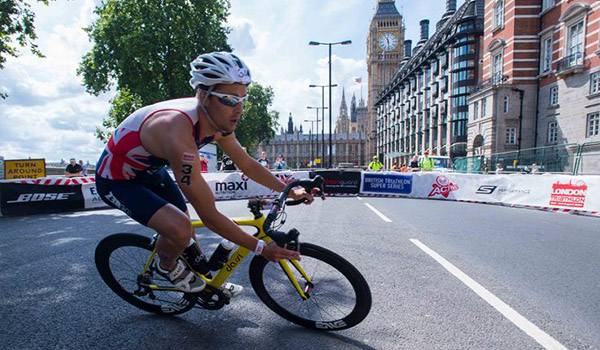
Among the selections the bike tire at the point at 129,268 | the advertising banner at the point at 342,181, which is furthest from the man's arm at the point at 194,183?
the advertising banner at the point at 342,181

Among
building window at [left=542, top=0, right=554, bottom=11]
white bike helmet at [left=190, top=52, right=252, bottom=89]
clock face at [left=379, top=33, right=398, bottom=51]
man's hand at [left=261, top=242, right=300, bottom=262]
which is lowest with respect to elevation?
man's hand at [left=261, top=242, right=300, bottom=262]

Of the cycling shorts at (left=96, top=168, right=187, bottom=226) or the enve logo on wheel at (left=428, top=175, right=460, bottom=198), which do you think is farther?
the enve logo on wheel at (left=428, top=175, right=460, bottom=198)

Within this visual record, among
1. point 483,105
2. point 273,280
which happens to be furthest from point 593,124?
point 273,280

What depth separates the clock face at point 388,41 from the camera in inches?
3942

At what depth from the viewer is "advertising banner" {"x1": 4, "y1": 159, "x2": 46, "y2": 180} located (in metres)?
14.5

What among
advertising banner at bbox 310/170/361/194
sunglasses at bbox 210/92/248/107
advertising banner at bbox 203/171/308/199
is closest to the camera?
sunglasses at bbox 210/92/248/107

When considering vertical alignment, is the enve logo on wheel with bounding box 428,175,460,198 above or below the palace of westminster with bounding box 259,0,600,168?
below

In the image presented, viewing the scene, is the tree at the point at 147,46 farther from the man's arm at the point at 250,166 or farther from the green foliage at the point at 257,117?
the man's arm at the point at 250,166

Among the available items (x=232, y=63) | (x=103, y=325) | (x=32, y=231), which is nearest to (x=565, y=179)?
(x=232, y=63)

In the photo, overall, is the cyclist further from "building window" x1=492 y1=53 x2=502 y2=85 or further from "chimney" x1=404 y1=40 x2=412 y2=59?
"chimney" x1=404 y1=40 x2=412 y2=59

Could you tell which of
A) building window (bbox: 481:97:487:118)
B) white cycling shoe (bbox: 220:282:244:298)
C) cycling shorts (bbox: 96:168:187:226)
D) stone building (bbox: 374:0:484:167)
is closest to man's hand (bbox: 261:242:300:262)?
white cycling shoe (bbox: 220:282:244:298)

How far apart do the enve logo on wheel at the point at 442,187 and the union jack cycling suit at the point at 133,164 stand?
11.9 meters

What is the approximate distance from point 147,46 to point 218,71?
82.4 ft

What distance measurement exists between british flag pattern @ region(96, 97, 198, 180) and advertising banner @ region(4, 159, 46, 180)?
15999 mm
